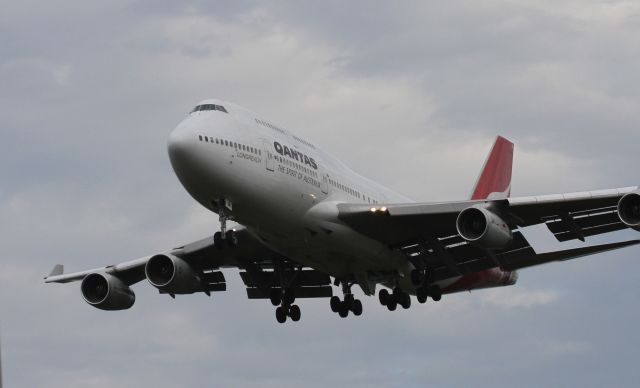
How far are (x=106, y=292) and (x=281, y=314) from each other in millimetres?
6909

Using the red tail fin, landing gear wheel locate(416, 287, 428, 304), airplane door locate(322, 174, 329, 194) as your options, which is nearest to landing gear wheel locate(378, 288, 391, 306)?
landing gear wheel locate(416, 287, 428, 304)

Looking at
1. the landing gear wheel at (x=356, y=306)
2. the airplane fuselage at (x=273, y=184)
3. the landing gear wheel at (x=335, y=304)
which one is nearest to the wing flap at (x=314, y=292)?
the landing gear wheel at (x=335, y=304)

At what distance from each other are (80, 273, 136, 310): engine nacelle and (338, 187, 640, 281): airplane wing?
11.1 metres

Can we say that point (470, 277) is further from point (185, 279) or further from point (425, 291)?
point (185, 279)

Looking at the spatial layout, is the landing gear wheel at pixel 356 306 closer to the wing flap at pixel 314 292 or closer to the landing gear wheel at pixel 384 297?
the landing gear wheel at pixel 384 297

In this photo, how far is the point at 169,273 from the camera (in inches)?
1844

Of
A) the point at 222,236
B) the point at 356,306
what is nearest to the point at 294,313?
the point at 356,306

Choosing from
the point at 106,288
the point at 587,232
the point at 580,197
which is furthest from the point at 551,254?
the point at 106,288

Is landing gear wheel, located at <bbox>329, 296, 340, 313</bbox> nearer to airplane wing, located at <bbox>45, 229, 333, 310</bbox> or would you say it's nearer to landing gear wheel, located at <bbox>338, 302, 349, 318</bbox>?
landing gear wheel, located at <bbox>338, 302, 349, 318</bbox>

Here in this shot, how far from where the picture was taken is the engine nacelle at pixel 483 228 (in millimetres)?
40156

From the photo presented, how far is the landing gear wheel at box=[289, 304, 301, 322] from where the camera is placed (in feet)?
155

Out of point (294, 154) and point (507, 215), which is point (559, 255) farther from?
point (294, 154)

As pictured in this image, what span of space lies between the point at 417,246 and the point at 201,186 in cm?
973

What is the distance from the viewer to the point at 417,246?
44.8m
